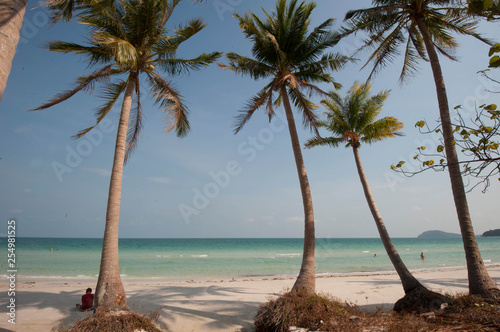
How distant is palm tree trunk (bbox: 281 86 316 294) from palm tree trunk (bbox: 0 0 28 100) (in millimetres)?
7139

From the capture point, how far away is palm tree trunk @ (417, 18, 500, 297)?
21.1 ft

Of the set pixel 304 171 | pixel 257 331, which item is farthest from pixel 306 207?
pixel 257 331

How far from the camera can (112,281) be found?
21.2ft

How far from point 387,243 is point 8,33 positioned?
10216mm

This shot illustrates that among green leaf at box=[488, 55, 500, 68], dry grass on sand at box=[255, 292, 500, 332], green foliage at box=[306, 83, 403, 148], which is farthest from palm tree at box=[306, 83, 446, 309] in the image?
green leaf at box=[488, 55, 500, 68]

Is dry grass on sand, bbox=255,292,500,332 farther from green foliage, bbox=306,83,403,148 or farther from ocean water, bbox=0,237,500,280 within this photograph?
ocean water, bbox=0,237,500,280

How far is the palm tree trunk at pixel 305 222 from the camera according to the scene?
7827 millimetres

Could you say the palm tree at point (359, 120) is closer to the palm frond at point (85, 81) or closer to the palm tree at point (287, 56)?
the palm tree at point (287, 56)

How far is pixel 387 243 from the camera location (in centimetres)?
918

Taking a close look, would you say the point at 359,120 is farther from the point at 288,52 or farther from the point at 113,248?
the point at 113,248

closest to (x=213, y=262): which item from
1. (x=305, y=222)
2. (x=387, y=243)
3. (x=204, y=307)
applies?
(x=204, y=307)

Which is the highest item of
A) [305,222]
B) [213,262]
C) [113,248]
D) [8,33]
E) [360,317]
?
[8,33]

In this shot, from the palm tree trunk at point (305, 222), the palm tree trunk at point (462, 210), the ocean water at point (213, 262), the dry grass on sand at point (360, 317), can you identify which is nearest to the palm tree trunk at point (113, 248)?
the dry grass on sand at point (360, 317)

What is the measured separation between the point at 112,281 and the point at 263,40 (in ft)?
29.3
